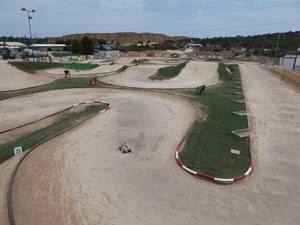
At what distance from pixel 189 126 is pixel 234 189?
21.2ft

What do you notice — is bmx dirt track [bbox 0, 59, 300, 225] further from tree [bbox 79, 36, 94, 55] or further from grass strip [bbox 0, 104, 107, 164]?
tree [bbox 79, 36, 94, 55]

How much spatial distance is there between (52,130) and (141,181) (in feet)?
23.7

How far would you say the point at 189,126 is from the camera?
14.4 meters

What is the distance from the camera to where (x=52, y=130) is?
13344 mm

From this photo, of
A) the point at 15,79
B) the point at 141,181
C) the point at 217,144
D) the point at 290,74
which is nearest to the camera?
the point at 141,181

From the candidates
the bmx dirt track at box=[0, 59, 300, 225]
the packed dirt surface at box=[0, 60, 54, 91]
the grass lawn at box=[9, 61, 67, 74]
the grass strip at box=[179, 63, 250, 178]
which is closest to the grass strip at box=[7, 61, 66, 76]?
the grass lawn at box=[9, 61, 67, 74]

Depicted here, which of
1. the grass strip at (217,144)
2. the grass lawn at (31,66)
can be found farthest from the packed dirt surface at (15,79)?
the grass strip at (217,144)

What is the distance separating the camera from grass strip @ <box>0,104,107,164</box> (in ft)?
36.1

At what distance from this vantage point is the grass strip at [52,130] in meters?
11.0

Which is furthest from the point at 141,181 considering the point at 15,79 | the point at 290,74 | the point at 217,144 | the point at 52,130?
the point at 290,74

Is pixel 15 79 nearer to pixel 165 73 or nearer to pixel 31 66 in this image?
pixel 31 66

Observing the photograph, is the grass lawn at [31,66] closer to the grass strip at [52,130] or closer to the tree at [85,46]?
the tree at [85,46]

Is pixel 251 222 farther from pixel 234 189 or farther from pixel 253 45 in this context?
pixel 253 45

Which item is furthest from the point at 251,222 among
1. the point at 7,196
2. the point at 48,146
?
the point at 48,146
